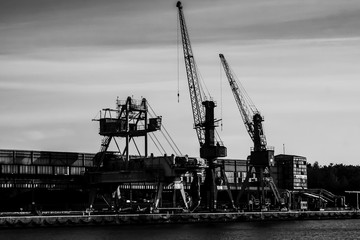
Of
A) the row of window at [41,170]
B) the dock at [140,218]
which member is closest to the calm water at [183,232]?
the dock at [140,218]

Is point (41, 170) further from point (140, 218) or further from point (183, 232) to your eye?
point (183, 232)

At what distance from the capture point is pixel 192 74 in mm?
152375

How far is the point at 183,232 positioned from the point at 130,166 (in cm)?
2888

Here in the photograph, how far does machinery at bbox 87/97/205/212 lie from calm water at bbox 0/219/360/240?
982 cm

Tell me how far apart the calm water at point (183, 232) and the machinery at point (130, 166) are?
387 inches

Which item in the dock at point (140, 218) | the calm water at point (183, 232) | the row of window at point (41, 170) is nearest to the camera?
the calm water at point (183, 232)

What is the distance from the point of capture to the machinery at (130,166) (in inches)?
5030

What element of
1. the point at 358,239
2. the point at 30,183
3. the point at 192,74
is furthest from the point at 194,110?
the point at 358,239

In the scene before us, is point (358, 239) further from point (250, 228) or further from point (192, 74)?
point (192, 74)

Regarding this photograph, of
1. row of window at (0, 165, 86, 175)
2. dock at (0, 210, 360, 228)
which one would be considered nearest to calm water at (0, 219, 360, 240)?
dock at (0, 210, 360, 228)

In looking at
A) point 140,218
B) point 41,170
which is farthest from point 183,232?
point 41,170

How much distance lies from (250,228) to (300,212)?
37504mm

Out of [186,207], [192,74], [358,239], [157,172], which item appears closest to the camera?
[358,239]

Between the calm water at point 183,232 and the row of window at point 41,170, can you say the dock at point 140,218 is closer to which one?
the calm water at point 183,232
